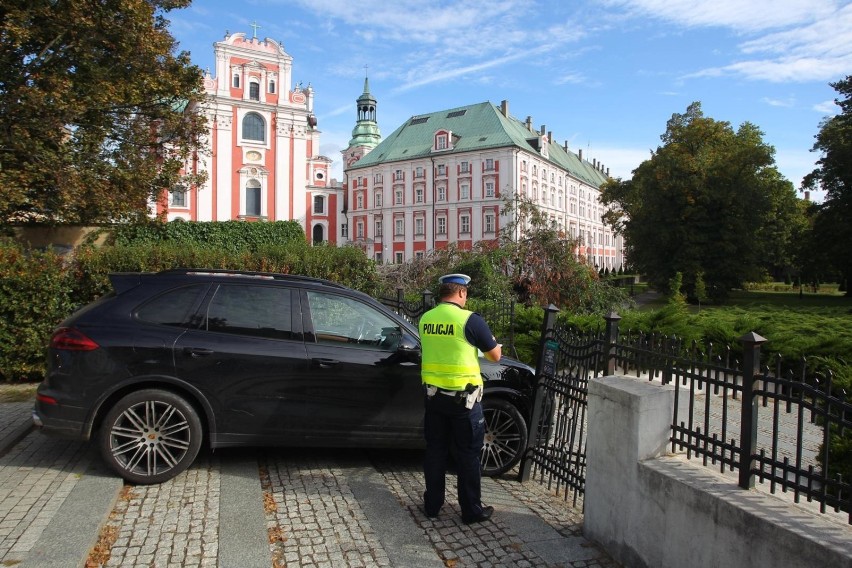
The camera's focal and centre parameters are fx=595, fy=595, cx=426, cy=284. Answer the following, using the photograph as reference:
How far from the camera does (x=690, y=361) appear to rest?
145 inches

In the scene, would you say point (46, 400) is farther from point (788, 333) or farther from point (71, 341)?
point (788, 333)

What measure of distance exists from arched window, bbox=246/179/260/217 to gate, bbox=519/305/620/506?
5520 centimetres

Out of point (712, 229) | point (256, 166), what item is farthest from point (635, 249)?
point (256, 166)

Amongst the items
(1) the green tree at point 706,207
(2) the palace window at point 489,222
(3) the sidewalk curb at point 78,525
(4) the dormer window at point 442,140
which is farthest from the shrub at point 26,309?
(4) the dormer window at point 442,140

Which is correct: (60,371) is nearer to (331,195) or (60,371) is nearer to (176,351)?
(176,351)

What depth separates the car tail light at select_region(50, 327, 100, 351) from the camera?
4922mm

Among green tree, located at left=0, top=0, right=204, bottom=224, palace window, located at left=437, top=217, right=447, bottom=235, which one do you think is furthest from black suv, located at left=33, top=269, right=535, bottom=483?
palace window, located at left=437, top=217, right=447, bottom=235

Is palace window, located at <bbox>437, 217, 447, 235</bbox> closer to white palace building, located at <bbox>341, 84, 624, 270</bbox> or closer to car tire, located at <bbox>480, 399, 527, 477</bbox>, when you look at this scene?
white palace building, located at <bbox>341, 84, 624, 270</bbox>

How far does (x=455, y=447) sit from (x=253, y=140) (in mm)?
56557

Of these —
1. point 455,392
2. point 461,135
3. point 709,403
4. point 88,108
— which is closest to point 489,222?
point 461,135

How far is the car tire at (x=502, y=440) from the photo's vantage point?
5.48 m

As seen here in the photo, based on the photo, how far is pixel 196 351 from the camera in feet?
16.6

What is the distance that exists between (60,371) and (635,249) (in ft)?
142

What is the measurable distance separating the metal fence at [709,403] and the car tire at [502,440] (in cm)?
11
